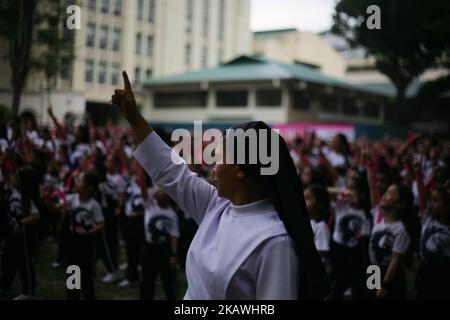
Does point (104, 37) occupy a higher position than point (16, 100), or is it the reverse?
point (104, 37)

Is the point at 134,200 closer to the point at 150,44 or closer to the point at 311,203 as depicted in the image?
the point at 311,203

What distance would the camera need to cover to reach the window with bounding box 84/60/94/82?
504 inches

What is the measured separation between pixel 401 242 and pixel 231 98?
2391 centimetres

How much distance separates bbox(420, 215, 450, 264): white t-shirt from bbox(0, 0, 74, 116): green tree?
170 inches

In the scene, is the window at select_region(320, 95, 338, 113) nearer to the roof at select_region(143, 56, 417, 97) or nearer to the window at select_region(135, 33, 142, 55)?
the roof at select_region(143, 56, 417, 97)

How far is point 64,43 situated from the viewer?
285 inches

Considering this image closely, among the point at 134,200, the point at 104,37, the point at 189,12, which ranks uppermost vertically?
the point at 189,12

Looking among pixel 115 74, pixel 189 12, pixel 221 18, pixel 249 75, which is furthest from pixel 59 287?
pixel 221 18

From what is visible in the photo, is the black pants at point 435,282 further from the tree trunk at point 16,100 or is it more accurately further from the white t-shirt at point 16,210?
the tree trunk at point 16,100

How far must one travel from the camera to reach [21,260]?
203 inches

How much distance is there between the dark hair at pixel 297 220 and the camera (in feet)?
5.88
